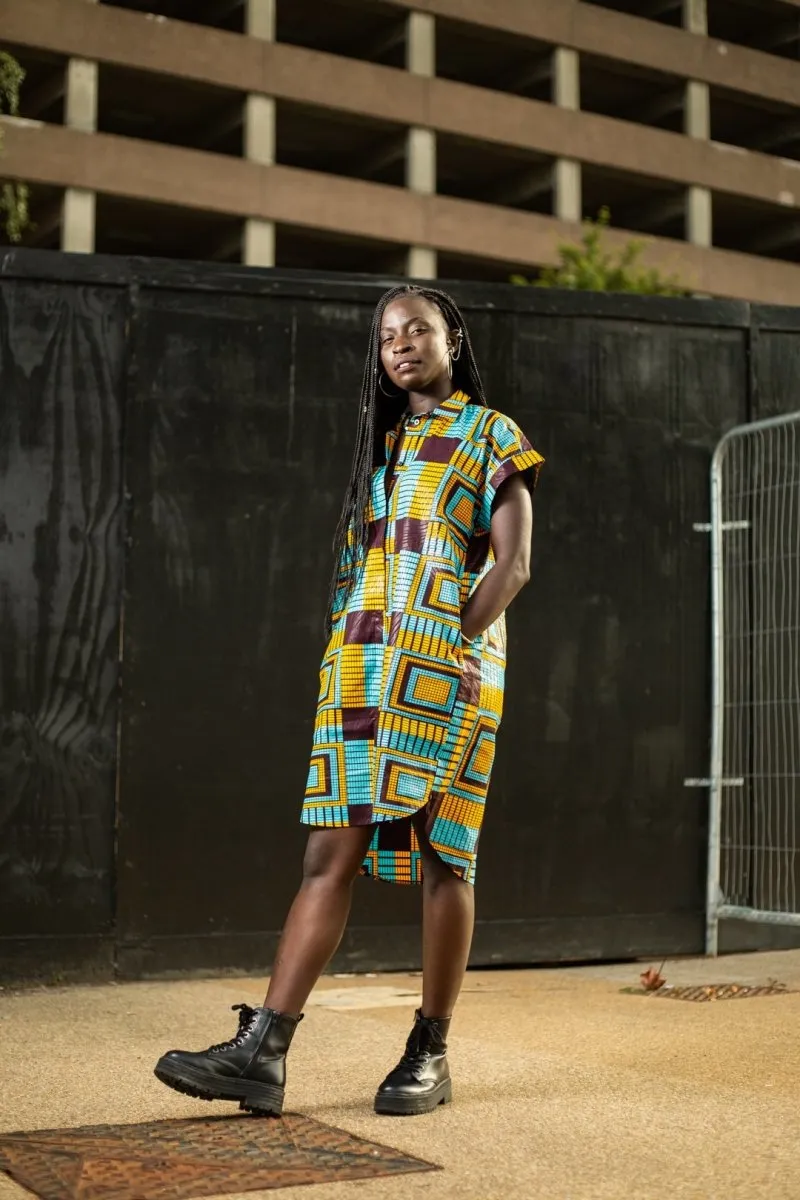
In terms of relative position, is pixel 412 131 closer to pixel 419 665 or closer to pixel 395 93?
pixel 395 93

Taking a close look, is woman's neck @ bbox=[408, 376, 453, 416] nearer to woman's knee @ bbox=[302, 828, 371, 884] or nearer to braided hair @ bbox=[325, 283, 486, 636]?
braided hair @ bbox=[325, 283, 486, 636]

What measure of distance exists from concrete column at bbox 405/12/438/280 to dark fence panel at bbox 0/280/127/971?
127 feet

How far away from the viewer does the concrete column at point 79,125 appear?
39906 millimetres

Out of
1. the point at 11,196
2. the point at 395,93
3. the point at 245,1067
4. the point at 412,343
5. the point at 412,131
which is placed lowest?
the point at 245,1067

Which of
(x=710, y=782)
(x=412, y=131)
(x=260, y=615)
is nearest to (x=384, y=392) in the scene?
(x=260, y=615)

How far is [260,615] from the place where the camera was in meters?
5.85

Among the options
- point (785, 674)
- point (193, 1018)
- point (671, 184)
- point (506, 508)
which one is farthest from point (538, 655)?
point (671, 184)

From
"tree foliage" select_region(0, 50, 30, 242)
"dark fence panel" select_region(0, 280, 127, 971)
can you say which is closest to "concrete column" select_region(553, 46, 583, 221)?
"tree foliage" select_region(0, 50, 30, 242)

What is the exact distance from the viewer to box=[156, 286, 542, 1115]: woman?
3.31 m

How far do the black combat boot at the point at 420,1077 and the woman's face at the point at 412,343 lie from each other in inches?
54.8

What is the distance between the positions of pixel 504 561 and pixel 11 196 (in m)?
26.9

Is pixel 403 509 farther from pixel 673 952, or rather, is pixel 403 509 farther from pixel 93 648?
pixel 673 952

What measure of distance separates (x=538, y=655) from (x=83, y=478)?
6.03 ft

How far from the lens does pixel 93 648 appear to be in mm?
5617
